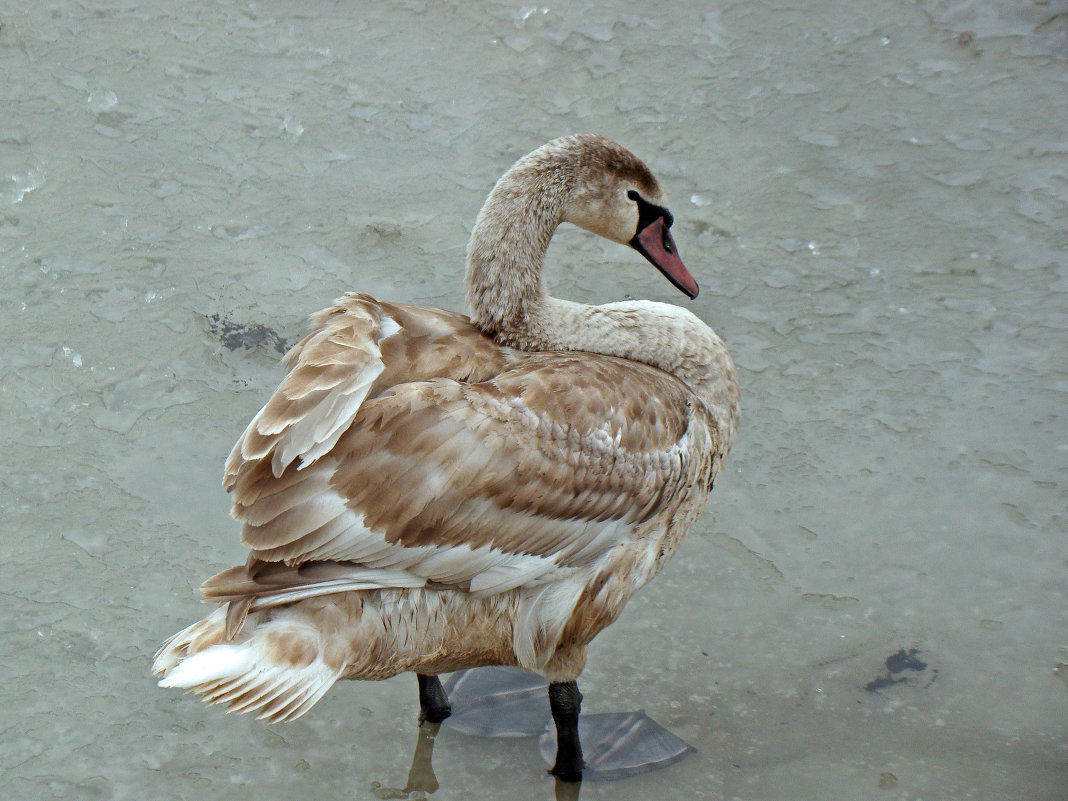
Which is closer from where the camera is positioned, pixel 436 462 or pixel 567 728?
pixel 436 462

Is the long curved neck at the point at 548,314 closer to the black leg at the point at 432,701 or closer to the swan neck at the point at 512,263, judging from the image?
the swan neck at the point at 512,263

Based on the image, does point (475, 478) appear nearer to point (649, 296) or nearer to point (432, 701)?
point (432, 701)

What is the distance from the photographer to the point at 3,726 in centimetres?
329

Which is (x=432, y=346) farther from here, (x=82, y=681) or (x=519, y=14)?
(x=519, y=14)

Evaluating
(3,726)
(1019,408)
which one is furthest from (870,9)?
(3,726)

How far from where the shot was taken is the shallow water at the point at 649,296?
3.39m

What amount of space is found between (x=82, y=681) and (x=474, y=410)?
1.52 metres

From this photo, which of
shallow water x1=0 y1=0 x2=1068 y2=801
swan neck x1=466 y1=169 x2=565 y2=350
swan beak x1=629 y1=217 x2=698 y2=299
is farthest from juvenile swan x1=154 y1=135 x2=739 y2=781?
shallow water x1=0 y1=0 x2=1068 y2=801

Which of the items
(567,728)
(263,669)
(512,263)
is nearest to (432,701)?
(567,728)

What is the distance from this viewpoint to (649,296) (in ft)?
17.0

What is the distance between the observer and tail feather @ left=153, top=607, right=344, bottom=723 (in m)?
2.63

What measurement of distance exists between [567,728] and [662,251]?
154 centimetres

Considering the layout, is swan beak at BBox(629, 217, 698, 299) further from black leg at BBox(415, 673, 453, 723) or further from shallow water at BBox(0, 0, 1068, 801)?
black leg at BBox(415, 673, 453, 723)

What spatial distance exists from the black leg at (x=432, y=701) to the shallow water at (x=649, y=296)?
8cm
